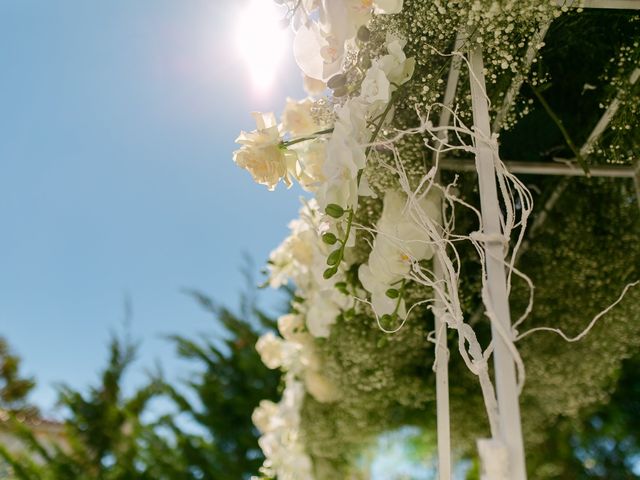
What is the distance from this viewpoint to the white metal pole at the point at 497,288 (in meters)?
0.63

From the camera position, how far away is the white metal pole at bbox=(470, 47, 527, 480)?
2.08 feet

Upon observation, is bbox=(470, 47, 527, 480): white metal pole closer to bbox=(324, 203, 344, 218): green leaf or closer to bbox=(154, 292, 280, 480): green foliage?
bbox=(324, 203, 344, 218): green leaf

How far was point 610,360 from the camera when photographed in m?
1.76

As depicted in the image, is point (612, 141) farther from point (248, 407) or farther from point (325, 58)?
point (248, 407)

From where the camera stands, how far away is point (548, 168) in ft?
4.35

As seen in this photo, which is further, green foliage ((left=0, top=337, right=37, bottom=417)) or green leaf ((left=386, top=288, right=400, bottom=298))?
green foliage ((left=0, top=337, right=37, bottom=417))

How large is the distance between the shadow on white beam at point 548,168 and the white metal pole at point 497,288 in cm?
34

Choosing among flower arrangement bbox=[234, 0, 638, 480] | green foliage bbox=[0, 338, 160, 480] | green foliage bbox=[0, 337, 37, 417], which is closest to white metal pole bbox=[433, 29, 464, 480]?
flower arrangement bbox=[234, 0, 638, 480]

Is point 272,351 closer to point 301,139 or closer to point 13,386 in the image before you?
point 301,139

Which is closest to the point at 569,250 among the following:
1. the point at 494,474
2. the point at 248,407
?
the point at 494,474

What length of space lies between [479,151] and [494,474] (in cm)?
44

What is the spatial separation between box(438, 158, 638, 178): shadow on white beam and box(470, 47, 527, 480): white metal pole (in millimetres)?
344

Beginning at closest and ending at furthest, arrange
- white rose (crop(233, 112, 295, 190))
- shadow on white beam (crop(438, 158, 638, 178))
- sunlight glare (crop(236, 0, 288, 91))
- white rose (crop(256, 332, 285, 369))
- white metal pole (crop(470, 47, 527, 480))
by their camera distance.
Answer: white metal pole (crop(470, 47, 527, 480)) → white rose (crop(233, 112, 295, 190)) → sunlight glare (crop(236, 0, 288, 91)) → shadow on white beam (crop(438, 158, 638, 178)) → white rose (crop(256, 332, 285, 369))

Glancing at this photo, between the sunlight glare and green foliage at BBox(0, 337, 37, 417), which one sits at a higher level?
green foliage at BBox(0, 337, 37, 417)
